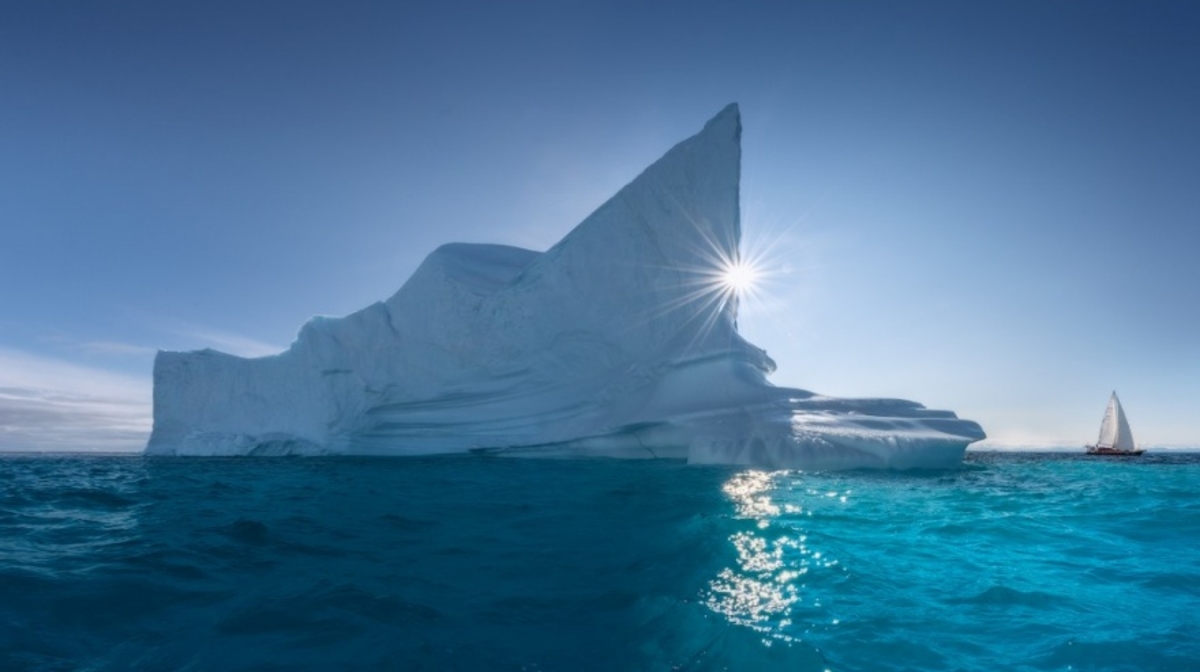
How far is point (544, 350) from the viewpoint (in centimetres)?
2178

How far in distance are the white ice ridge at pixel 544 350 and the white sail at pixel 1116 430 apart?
47940 mm

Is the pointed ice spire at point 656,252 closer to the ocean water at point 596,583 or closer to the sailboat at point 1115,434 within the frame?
the ocean water at point 596,583

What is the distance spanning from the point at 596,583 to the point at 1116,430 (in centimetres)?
6464

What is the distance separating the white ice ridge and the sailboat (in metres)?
47.5

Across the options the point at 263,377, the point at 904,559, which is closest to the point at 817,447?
the point at 904,559

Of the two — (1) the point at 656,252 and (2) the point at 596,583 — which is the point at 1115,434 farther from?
(2) the point at 596,583

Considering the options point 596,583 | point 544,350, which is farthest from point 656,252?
point 596,583

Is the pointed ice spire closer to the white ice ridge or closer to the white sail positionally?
the white ice ridge

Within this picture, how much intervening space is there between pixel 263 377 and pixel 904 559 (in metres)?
24.5

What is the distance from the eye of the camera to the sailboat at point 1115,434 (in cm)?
5050

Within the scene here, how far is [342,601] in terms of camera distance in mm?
4730

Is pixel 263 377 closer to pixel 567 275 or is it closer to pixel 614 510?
pixel 567 275

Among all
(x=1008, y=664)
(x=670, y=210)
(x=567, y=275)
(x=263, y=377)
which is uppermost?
(x=670, y=210)

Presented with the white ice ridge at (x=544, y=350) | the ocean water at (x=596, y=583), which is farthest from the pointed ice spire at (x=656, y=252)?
the ocean water at (x=596, y=583)
